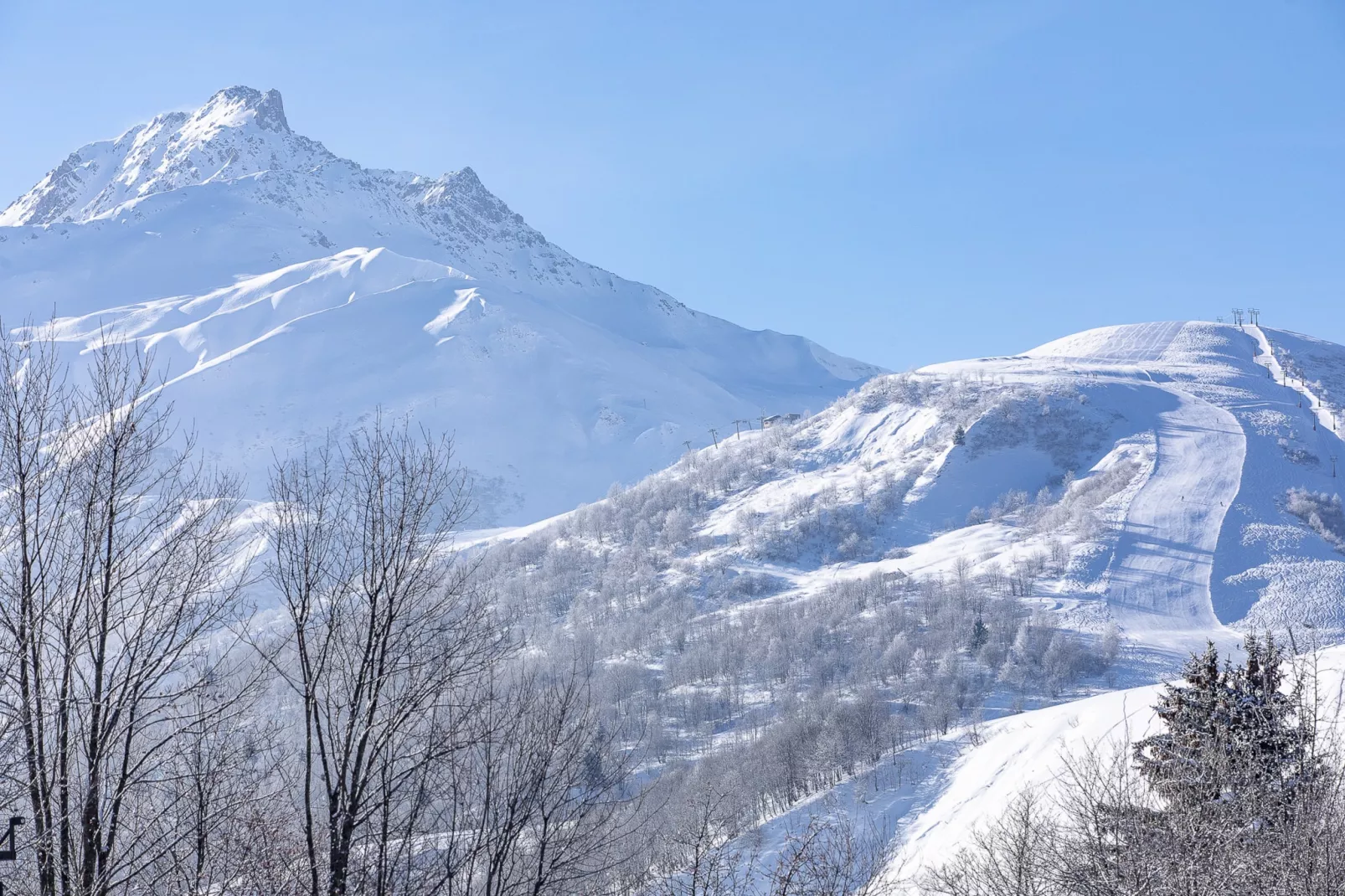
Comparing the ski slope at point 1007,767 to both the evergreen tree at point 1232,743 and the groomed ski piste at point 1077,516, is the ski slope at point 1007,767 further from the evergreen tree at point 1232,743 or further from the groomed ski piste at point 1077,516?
the evergreen tree at point 1232,743

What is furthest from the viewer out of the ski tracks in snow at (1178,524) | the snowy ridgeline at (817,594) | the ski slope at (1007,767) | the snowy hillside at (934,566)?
the ski tracks in snow at (1178,524)

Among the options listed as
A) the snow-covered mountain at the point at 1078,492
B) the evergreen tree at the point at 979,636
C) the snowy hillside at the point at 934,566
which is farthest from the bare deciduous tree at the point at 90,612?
the snow-covered mountain at the point at 1078,492

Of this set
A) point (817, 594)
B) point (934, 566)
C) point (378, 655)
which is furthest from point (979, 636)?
point (378, 655)

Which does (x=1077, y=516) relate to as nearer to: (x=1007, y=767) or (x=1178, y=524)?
(x=1178, y=524)

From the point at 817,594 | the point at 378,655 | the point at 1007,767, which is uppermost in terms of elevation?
the point at 378,655

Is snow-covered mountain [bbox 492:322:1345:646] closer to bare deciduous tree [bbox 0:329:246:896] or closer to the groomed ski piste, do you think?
the groomed ski piste

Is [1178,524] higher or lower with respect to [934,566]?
higher

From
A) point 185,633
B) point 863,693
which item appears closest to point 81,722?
point 185,633

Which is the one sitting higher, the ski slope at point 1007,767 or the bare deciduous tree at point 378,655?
the bare deciduous tree at point 378,655

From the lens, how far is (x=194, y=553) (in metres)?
10.4

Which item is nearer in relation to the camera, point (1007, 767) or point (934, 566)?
point (1007, 767)

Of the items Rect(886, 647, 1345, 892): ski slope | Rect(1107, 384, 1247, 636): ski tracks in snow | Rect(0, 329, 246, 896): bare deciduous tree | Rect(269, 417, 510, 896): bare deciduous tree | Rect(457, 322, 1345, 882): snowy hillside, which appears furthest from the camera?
Rect(1107, 384, 1247, 636): ski tracks in snow

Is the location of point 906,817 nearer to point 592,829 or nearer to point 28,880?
point 592,829

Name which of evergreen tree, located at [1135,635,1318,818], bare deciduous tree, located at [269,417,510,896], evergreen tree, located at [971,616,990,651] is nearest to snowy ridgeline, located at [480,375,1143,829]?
evergreen tree, located at [971,616,990,651]
